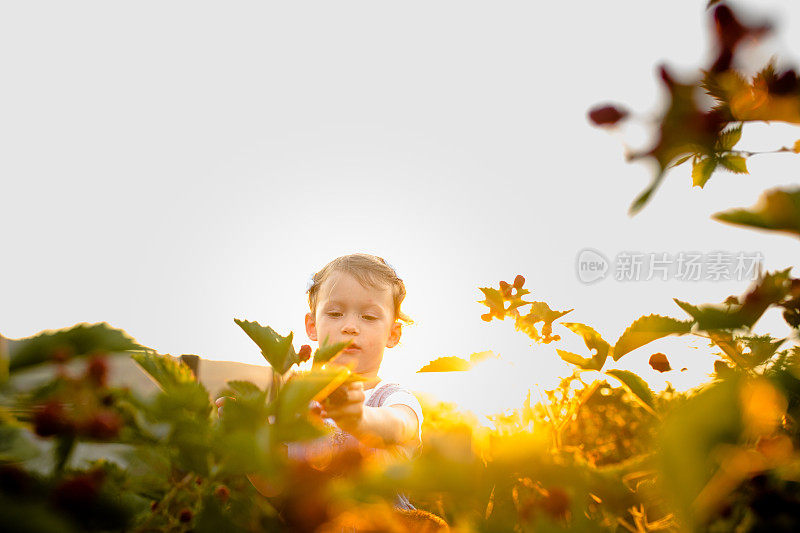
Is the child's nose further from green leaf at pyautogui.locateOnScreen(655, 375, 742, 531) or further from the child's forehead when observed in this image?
green leaf at pyautogui.locateOnScreen(655, 375, 742, 531)

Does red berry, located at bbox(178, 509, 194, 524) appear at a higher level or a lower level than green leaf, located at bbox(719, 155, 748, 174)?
lower

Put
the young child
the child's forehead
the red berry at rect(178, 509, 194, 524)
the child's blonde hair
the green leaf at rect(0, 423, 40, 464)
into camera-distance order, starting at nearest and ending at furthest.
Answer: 1. the green leaf at rect(0, 423, 40, 464)
2. the red berry at rect(178, 509, 194, 524)
3. the young child
4. the child's forehead
5. the child's blonde hair

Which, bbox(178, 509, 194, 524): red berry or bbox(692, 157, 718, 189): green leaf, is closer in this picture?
bbox(178, 509, 194, 524): red berry

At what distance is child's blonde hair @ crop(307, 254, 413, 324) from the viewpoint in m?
2.98

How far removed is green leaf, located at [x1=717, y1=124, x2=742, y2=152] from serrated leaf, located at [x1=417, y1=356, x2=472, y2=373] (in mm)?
611

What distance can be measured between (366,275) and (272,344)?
2.16 m

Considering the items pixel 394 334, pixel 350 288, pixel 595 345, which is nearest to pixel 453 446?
pixel 595 345

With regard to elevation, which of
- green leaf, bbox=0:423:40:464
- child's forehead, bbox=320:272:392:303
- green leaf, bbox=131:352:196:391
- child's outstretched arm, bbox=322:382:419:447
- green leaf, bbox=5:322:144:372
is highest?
child's forehead, bbox=320:272:392:303

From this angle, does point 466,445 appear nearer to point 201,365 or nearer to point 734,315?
point 734,315

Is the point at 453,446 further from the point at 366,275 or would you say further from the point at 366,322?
the point at 366,275

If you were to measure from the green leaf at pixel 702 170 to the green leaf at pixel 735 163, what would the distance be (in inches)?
0.5

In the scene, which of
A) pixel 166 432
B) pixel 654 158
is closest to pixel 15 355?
pixel 166 432

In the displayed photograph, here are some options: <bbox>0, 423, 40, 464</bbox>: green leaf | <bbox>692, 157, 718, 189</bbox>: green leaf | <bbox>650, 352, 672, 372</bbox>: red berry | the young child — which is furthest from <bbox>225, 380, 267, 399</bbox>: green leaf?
the young child

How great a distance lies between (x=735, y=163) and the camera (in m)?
0.73
